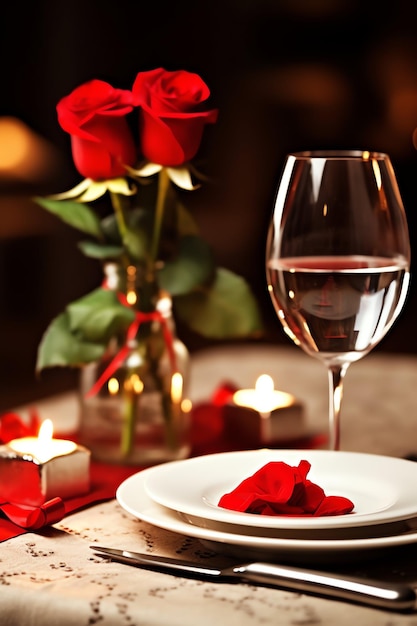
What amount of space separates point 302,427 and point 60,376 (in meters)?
2.60


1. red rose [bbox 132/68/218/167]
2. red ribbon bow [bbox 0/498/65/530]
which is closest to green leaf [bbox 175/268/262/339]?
red rose [bbox 132/68/218/167]

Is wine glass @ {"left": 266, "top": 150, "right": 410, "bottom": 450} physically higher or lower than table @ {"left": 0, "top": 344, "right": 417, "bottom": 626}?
higher

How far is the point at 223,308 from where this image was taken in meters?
1.04

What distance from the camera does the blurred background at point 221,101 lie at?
3.68 metres

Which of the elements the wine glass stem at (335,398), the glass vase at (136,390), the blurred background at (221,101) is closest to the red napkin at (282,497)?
the wine glass stem at (335,398)

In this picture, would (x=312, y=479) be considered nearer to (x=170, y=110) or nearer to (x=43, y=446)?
(x=43, y=446)

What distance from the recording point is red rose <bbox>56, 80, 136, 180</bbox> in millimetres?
916

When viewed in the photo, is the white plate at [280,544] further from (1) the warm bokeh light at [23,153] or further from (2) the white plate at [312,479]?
(1) the warm bokeh light at [23,153]

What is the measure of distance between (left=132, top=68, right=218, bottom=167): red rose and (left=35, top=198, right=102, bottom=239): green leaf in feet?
0.36

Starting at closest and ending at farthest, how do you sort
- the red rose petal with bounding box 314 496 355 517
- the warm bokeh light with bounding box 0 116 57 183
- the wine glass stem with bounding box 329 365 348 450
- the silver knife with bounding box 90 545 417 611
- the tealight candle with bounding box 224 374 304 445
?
1. the silver knife with bounding box 90 545 417 611
2. the red rose petal with bounding box 314 496 355 517
3. the wine glass stem with bounding box 329 365 348 450
4. the tealight candle with bounding box 224 374 304 445
5. the warm bokeh light with bounding box 0 116 57 183

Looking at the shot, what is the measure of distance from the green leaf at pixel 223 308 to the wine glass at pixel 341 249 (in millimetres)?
236

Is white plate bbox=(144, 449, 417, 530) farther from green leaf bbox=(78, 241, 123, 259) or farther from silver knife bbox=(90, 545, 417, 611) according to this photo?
green leaf bbox=(78, 241, 123, 259)

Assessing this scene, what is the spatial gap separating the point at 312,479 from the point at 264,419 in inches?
12.2

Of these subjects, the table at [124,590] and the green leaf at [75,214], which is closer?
the table at [124,590]
